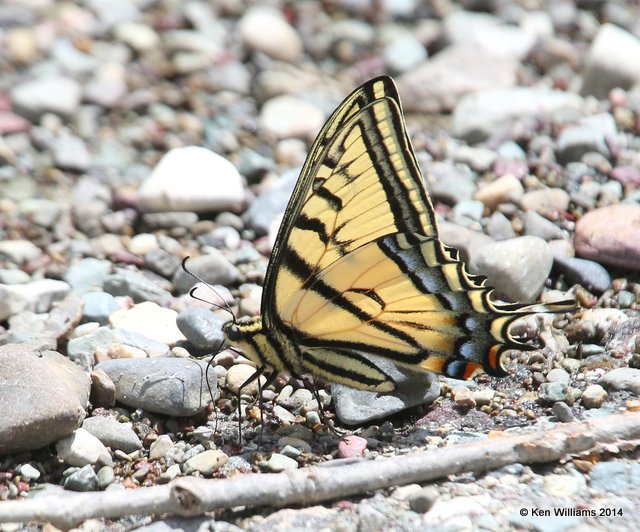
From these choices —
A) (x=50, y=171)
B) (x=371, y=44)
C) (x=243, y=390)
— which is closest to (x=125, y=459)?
(x=243, y=390)

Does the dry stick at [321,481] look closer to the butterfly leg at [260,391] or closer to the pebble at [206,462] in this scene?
the pebble at [206,462]

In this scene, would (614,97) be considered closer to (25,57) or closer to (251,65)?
(251,65)

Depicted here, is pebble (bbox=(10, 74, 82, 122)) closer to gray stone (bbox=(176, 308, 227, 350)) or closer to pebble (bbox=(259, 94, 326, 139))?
pebble (bbox=(259, 94, 326, 139))

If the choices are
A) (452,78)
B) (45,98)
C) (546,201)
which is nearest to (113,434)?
(546,201)

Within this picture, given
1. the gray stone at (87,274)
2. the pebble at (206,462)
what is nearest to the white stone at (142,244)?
the gray stone at (87,274)

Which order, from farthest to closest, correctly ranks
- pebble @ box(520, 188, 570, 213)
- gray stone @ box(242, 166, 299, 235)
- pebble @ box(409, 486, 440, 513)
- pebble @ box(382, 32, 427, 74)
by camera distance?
pebble @ box(382, 32, 427, 74) → gray stone @ box(242, 166, 299, 235) → pebble @ box(520, 188, 570, 213) → pebble @ box(409, 486, 440, 513)

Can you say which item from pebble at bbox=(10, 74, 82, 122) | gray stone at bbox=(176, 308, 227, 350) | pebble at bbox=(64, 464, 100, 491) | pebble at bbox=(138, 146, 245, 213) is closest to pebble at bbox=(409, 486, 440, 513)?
pebble at bbox=(64, 464, 100, 491)

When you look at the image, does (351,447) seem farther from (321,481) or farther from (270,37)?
(270,37)

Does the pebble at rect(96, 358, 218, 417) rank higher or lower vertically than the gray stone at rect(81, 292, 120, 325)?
lower
